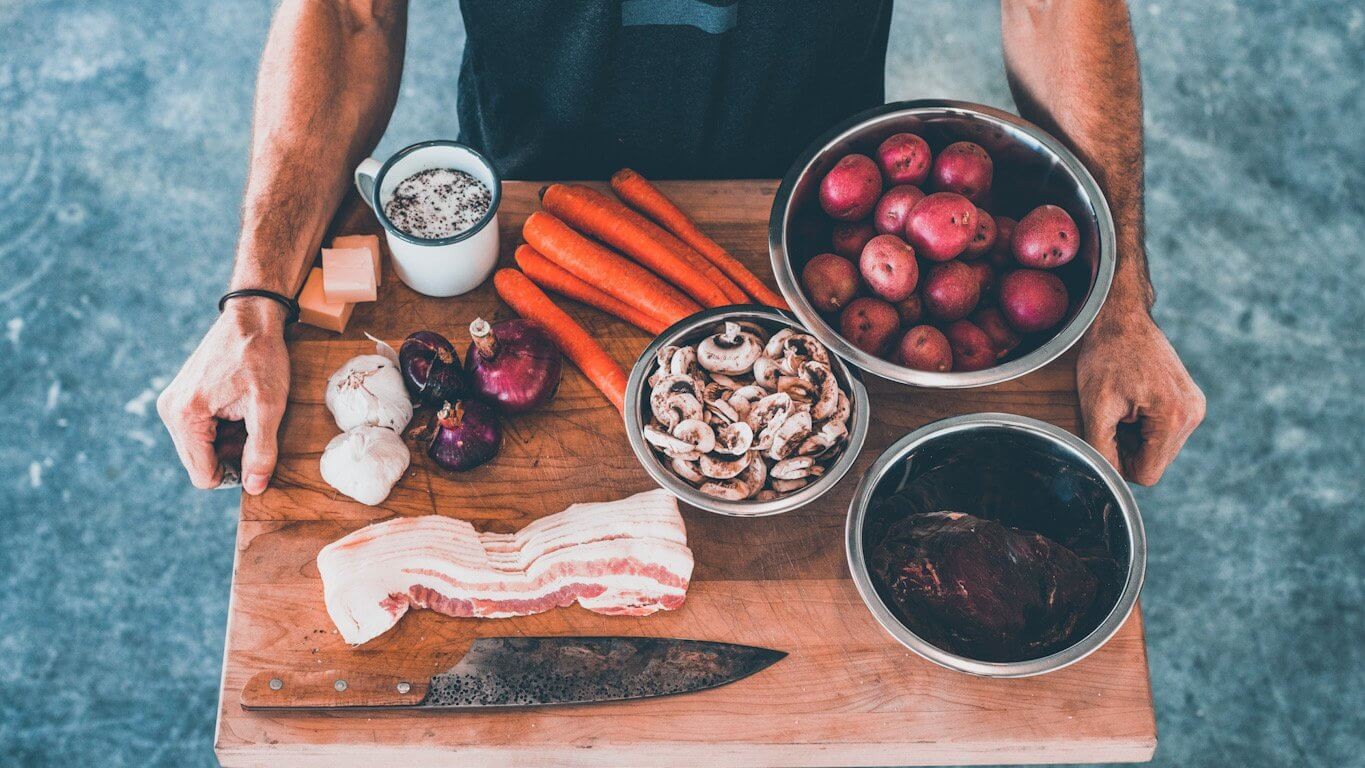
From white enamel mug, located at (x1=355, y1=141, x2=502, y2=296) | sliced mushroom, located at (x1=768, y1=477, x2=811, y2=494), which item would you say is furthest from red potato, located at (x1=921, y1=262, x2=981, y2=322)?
white enamel mug, located at (x1=355, y1=141, x2=502, y2=296)

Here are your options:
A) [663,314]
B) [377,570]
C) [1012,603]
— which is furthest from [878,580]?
[377,570]

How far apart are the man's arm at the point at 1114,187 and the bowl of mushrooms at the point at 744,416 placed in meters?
0.43

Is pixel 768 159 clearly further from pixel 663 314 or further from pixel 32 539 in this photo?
pixel 32 539

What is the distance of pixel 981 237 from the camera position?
1.54 metres

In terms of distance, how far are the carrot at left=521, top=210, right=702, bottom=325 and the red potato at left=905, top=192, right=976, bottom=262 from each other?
1.35 feet

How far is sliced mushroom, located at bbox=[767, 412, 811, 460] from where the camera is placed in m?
1.45

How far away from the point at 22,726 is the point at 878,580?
7.59ft

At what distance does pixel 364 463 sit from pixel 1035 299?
103 cm

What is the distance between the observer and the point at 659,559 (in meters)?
1.52

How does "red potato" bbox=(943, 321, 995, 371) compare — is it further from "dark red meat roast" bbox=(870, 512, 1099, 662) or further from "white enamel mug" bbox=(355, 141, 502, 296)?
"white enamel mug" bbox=(355, 141, 502, 296)

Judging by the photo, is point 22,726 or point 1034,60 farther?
point 22,726

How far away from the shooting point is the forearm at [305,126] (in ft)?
5.37

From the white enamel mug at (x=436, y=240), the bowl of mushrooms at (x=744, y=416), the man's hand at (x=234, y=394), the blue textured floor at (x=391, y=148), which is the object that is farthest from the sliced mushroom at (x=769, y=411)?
the blue textured floor at (x=391, y=148)

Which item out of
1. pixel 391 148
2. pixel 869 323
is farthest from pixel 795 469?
pixel 391 148
